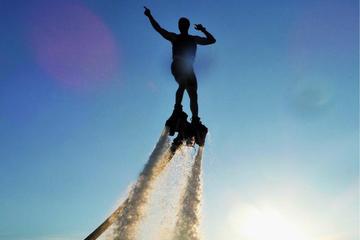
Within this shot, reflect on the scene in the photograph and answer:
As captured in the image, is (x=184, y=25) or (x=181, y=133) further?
(x=184, y=25)

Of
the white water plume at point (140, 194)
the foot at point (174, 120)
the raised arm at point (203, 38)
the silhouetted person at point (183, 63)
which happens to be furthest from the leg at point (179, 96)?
the raised arm at point (203, 38)

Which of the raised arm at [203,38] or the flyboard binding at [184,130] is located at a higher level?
the raised arm at [203,38]

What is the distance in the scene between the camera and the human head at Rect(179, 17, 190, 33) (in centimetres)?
1634

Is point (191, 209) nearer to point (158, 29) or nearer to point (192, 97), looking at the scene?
point (192, 97)

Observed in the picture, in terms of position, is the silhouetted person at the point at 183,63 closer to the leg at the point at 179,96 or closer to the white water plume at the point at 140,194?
the leg at the point at 179,96

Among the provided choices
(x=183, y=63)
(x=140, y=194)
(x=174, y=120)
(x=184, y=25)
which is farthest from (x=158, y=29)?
(x=140, y=194)

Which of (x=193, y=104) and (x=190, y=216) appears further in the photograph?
(x=193, y=104)

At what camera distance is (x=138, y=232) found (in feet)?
46.4

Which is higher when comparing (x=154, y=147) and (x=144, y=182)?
(x=154, y=147)

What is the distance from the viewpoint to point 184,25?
16.4m

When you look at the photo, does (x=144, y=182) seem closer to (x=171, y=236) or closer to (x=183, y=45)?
(x=171, y=236)

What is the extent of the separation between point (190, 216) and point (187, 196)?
2.59ft

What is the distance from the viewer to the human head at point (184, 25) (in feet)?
53.6

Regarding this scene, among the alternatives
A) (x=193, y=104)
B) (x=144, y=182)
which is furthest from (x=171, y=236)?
(x=193, y=104)
